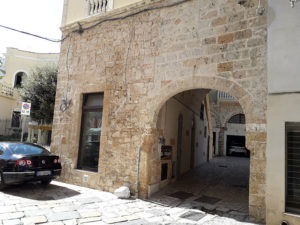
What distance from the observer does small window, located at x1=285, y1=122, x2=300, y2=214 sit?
387 centimetres

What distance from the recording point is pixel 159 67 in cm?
575

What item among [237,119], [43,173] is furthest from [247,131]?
[237,119]

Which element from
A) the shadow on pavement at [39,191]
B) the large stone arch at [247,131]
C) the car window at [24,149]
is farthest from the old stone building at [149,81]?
the car window at [24,149]

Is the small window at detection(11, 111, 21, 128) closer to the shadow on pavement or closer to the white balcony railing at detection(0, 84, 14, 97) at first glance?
the white balcony railing at detection(0, 84, 14, 97)

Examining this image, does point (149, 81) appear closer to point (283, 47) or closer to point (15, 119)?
point (283, 47)

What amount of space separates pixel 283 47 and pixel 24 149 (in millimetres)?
6614

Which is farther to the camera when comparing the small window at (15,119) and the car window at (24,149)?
the small window at (15,119)

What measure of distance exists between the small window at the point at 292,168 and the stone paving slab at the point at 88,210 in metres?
0.89

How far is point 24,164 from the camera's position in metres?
5.47

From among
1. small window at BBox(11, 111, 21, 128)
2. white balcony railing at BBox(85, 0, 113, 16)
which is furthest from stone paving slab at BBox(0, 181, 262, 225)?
small window at BBox(11, 111, 21, 128)

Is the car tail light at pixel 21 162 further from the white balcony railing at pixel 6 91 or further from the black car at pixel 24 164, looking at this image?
the white balcony railing at pixel 6 91

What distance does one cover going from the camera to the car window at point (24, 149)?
591cm

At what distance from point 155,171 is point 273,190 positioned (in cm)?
283

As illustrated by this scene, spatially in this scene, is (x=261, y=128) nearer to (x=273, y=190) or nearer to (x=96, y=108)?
(x=273, y=190)
